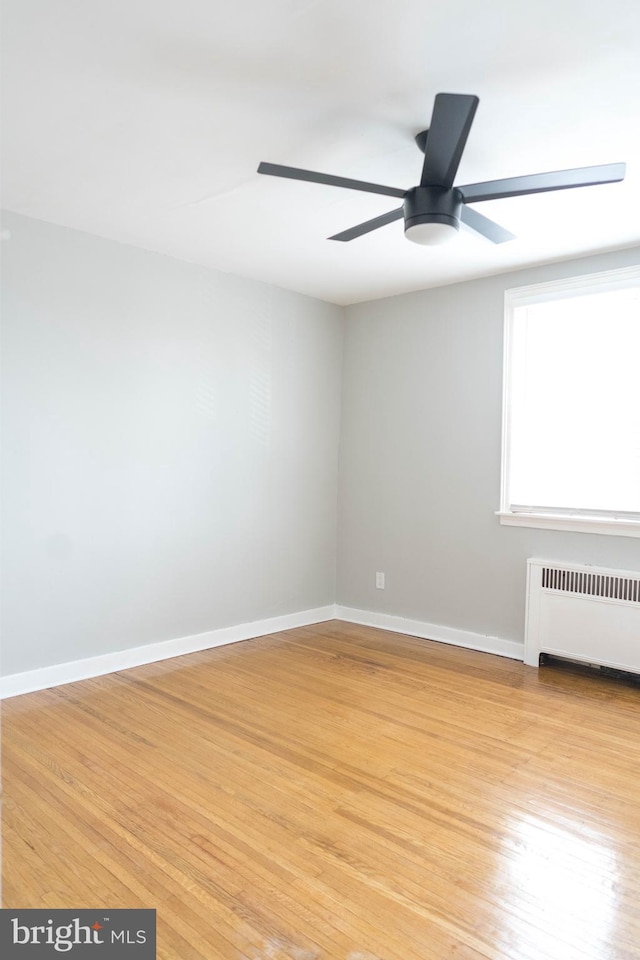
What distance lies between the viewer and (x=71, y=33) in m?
1.95

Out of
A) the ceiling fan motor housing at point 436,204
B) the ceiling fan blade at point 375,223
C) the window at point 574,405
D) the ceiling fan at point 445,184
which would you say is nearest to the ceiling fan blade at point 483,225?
the ceiling fan at point 445,184

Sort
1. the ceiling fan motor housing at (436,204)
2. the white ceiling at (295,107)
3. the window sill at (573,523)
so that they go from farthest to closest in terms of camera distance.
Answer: the window sill at (573,523) → the ceiling fan motor housing at (436,204) → the white ceiling at (295,107)

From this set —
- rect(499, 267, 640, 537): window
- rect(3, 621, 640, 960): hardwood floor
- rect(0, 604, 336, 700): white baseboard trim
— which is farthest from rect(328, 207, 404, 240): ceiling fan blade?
rect(0, 604, 336, 700): white baseboard trim

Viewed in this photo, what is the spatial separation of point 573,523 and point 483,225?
2016 millimetres

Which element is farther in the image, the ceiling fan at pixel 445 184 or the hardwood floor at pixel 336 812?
the ceiling fan at pixel 445 184

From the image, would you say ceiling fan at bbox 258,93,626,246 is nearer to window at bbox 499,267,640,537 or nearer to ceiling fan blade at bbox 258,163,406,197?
ceiling fan blade at bbox 258,163,406,197

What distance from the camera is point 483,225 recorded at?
266 cm

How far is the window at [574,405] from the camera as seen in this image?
3.79 meters

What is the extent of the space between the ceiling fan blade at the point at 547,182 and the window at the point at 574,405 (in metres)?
1.72

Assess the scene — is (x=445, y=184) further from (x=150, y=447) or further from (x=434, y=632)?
(x=434, y=632)

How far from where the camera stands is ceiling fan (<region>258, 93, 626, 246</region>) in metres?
2.11

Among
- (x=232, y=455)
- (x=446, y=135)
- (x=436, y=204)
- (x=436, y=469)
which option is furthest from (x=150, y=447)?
(x=446, y=135)

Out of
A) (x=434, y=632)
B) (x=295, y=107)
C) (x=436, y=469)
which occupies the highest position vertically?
(x=295, y=107)

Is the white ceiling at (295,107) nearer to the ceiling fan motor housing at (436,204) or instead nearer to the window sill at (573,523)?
the ceiling fan motor housing at (436,204)
